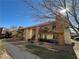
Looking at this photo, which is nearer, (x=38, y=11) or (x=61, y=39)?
(x=38, y=11)

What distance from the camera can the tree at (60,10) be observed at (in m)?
11.2

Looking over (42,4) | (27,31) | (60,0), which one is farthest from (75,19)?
(27,31)

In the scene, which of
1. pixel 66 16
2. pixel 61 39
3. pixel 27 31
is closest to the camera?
pixel 66 16

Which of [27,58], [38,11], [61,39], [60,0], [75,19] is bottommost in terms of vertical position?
[27,58]

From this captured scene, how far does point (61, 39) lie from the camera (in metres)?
20.7

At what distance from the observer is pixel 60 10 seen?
37.2 ft

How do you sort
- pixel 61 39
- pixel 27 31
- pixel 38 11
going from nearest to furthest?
pixel 38 11 → pixel 61 39 → pixel 27 31

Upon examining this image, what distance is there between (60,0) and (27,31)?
59.7ft

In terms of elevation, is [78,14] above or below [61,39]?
above

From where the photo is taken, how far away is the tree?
1124 centimetres

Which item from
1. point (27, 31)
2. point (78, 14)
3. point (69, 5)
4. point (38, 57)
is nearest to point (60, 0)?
point (69, 5)

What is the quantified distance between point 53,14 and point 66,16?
3.42 ft

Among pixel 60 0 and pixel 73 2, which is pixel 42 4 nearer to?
pixel 60 0

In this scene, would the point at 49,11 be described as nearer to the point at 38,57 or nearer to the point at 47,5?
the point at 47,5
